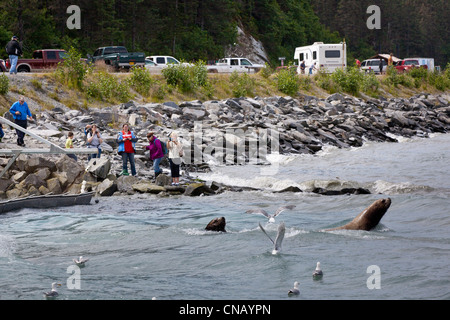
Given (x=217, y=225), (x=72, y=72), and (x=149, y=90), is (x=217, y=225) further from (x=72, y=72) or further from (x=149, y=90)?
(x=149, y=90)

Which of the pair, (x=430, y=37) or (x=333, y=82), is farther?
(x=430, y=37)

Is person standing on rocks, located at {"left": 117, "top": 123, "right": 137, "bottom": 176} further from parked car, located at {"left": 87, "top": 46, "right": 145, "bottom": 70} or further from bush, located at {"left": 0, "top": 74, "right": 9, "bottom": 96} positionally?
parked car, located at {"left": 87, "top": 46, "right": 145, "bottom": 70}

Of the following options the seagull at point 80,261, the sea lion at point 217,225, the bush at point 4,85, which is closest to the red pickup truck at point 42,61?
the bush at point 4,85

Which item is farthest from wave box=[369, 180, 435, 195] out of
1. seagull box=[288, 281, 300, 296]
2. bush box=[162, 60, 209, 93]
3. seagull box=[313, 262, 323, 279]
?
bush box=[162, 60, 209, 93]

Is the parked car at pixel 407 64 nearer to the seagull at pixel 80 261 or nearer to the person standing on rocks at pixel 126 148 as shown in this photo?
the person standing on rocks at pixel 126 148

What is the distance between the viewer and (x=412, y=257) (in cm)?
1173

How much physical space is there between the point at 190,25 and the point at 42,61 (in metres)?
26.1

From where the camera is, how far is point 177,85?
38.3 metres

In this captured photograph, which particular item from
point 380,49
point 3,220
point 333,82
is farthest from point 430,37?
point 3,220

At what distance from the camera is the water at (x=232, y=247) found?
402 inches

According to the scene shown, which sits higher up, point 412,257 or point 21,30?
point 21,30
